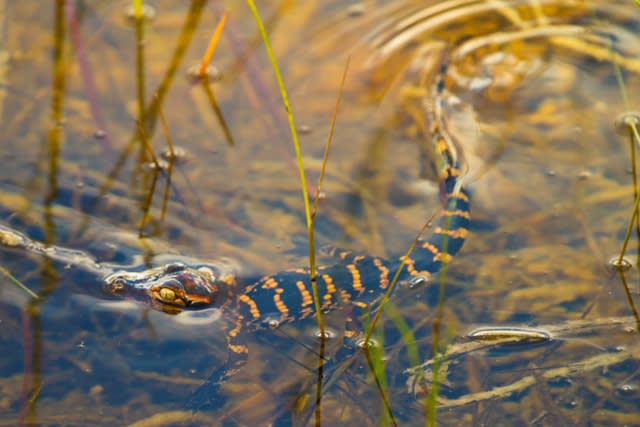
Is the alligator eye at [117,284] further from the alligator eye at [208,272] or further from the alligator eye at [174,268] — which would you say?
the alligator eye at [208,272]

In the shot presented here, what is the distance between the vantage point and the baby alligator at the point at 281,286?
509 cm

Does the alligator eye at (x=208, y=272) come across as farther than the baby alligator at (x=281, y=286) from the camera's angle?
Yes

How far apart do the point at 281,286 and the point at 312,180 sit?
978mm

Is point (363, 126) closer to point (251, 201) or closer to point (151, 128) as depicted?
point (251, 201)

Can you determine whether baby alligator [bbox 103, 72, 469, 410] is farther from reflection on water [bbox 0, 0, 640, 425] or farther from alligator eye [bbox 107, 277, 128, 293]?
reflection on water [bbox 0, 0, 640, 425]

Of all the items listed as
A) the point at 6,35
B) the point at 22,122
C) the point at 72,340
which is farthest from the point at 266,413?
the point at 6,35

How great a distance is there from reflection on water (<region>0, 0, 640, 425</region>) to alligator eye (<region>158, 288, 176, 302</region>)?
0.11 meters

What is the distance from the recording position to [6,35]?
6707 mm

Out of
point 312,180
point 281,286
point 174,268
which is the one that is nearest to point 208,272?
point 174,268

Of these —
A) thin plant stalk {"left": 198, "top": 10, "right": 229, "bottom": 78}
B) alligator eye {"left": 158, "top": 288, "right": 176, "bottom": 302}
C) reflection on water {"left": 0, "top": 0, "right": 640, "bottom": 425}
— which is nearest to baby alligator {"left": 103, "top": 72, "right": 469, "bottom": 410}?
alligator eye {"left": 158, "top": 288, "right": 176, "bottom": 302}

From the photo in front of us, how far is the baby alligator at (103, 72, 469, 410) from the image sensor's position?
509 centimetres

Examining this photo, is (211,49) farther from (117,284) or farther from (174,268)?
(117,284)

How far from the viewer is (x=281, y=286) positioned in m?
5.30

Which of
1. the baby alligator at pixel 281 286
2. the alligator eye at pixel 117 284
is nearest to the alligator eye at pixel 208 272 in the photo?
the baby alligator at pixel 281 286
